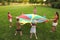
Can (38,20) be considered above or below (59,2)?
above

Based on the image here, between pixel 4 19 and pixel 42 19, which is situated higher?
pixel 42 19

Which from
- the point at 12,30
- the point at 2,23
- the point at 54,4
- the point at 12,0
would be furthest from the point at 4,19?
the point at 12,0

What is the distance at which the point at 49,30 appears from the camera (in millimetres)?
17859

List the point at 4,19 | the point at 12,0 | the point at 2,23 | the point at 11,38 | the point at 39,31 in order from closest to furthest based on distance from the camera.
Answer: the point at 11,38
the point at 39,31
the point at 2,23
the point at 4,19
the point at 12,0

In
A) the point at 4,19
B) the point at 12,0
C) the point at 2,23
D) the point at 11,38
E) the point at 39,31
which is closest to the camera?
the point at 11,38

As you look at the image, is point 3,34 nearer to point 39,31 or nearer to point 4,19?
point 39,31

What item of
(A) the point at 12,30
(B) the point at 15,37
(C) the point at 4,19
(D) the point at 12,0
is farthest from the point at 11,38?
(D) the point at 12,0

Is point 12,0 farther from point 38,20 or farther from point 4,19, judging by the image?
point 38,20

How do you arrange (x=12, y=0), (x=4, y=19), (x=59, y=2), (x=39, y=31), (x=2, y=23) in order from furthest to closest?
(x=12, y=0) < (x=59, y=2) < (x=4, y=19) < (x=2, y=23) < (x=39, y=31)

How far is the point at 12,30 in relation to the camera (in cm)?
1759

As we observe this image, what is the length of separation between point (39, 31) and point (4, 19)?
4906 mm

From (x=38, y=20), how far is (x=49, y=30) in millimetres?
1775

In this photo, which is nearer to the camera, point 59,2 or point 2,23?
point 2,23

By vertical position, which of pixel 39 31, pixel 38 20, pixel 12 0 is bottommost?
pixel 12 0
